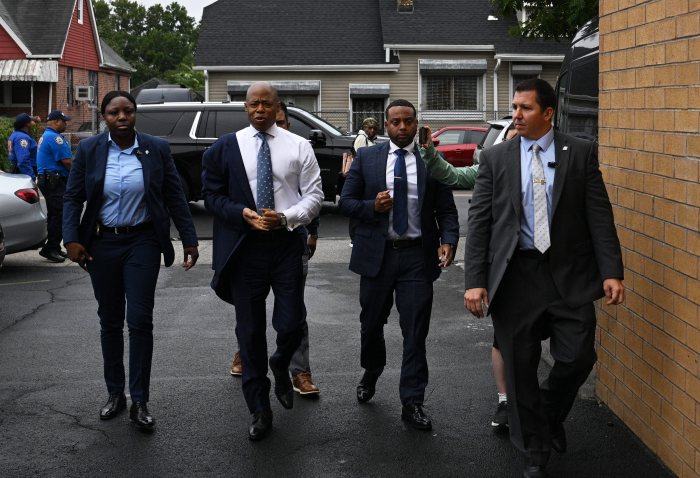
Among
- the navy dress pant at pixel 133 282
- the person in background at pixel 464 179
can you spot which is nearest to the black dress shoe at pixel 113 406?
the navy dress pant at pixel 133 282

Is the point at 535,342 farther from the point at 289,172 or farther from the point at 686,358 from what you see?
the point at 289,172

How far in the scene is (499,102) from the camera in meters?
40.5

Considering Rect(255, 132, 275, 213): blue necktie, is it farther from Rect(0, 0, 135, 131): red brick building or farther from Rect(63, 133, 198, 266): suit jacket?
Rect(0, 0, 135, 131): red brick building

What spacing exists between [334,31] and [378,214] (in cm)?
3556

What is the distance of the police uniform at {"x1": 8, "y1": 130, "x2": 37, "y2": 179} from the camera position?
53.9ft

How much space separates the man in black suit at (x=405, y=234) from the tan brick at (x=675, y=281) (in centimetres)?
140

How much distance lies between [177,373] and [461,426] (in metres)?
2.36

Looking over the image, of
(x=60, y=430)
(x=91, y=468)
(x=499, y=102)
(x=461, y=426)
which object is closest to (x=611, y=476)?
(x=461, y=426)

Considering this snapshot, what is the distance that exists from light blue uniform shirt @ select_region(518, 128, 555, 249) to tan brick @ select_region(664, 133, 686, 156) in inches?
22.1

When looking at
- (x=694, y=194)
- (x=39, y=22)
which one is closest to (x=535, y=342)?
(x=694, y=194)

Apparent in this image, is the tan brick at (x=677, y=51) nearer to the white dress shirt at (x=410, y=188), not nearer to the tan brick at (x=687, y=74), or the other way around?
the tan brick at (x=687, y=74)

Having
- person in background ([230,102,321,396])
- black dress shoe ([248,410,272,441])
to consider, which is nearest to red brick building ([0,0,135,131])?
person in background ([230,102,321,396])

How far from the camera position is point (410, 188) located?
6523 mm

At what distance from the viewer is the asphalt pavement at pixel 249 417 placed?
18.7ft
